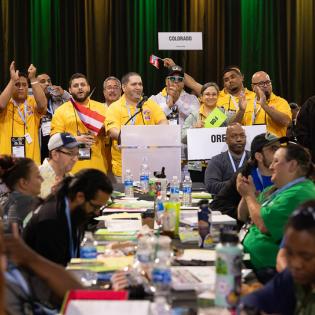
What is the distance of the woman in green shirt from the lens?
331 centimetres

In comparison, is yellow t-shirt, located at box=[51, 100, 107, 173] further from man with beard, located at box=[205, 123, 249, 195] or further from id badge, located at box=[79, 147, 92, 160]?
man with beard, located at box=[205, 123, 249, 195]

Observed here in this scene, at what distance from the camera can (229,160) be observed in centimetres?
603

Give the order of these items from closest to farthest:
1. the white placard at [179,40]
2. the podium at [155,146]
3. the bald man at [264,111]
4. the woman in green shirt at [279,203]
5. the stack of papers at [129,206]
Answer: the woman in green shirt at [279,203] < the stack of papers at [129,206] < the podium at [155,146] < the bald man at [264,111] < the white placard at [179,40]

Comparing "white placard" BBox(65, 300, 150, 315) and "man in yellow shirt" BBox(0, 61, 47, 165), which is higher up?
"man in yellow shirt" BBox(0, 61, 47, 165)

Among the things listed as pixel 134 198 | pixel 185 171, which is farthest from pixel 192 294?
pixel 185 171

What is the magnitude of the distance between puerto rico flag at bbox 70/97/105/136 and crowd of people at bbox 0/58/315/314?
1 cm

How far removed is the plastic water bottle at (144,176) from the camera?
593 centimetres

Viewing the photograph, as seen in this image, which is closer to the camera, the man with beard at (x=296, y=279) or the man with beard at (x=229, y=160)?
the man with beard at (x=296, y=279)

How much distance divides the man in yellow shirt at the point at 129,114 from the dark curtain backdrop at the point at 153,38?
114 inches

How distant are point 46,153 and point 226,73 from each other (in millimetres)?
2062

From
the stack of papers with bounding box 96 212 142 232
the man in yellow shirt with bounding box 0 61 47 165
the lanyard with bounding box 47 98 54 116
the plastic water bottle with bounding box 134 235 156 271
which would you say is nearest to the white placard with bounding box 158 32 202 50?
the lanyard with bounding box 47 98 54 116

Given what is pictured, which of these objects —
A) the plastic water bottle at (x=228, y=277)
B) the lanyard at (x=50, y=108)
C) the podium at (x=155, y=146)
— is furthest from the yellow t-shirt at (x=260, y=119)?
the plastic water bottle at (x=228, y=277)

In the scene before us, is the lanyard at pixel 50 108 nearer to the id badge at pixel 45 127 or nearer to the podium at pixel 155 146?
the id badge at pixel 45 127

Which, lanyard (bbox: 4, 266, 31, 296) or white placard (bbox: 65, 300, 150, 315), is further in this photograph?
lanyard (bbox: 4, 266, 31, 296)
